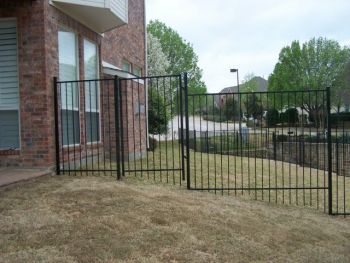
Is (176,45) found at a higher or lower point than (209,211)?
higher

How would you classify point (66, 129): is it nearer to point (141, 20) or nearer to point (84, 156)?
point (84, 156)

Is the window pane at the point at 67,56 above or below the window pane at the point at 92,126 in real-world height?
above

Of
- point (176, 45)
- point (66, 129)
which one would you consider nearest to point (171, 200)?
point (66, 129)

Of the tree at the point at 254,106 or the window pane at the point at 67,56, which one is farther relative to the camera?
the window pane at the point at 67,56

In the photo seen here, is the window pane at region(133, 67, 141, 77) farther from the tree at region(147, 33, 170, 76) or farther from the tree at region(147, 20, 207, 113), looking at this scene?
the tree at region(147, 20, 207, 113)

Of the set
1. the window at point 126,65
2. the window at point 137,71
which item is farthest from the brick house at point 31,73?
the window at point 137,71

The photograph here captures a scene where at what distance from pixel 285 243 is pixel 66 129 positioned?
4.71 m

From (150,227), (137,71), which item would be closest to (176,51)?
(137,71)

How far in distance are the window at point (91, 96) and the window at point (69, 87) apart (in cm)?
49

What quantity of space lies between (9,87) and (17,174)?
5.39 feet

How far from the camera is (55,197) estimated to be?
18.8 feet

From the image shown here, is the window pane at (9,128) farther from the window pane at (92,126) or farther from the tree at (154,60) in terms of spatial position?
the tree at (154,60)

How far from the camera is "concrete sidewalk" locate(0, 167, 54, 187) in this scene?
20.5 feet

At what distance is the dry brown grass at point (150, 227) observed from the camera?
4207 millimetres
